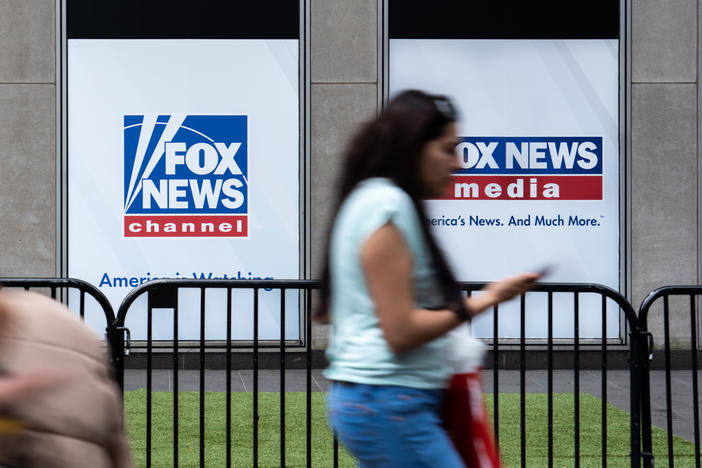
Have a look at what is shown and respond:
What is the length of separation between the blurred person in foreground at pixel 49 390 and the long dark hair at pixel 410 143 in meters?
1.14

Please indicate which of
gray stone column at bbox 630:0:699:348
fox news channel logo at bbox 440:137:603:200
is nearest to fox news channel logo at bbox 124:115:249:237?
fox news channel logo at bbox 440:137:603:200

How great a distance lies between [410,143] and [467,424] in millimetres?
749

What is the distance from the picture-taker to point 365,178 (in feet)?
9.01

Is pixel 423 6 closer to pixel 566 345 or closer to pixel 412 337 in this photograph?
pixel 566 345

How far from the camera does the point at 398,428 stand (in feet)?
8.53

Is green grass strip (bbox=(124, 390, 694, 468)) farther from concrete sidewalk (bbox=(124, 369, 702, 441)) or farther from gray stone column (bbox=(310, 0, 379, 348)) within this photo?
gray stone column (bbox=(310, 0, 379, 348))

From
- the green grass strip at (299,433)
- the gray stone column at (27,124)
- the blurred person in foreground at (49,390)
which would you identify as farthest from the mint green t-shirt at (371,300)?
the gray stone column at (27,124)

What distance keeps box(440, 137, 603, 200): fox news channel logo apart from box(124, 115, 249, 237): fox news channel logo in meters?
2.47

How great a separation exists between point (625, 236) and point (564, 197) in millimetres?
822

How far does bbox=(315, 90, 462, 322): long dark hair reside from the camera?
268 centimetres

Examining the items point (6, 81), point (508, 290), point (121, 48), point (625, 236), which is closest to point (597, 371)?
point (625, 236)

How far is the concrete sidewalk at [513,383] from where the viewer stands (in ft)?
32.5

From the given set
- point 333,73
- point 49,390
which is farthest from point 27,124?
point 49,390

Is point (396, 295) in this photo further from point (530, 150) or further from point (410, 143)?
point (530, 150)
